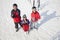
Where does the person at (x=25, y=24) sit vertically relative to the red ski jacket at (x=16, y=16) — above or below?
below

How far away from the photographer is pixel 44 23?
20.4ft

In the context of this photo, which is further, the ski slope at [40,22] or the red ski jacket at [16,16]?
the red ski jacket at [16,16]

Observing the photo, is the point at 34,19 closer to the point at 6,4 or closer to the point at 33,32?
the point at 33,32

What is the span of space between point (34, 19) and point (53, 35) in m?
0.49

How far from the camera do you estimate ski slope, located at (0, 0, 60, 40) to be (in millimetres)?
5859

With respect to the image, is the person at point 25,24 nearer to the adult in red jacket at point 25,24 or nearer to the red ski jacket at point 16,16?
the adult in red jacket at point 25,24

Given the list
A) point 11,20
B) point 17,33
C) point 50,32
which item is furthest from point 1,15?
point 50,32

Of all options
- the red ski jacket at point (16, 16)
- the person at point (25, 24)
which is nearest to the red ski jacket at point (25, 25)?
the person at point (25, 24)

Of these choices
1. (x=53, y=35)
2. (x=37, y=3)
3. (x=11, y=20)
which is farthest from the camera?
(x=37, y=3)

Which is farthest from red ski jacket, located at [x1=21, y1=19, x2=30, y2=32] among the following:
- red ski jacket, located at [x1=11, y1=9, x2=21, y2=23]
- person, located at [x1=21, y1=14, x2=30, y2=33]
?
red ski jacket, located at [x1=11, y1=9, x2=21, y2=23]

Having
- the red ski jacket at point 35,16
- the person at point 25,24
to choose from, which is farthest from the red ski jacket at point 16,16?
the red ski jacket at point 35,16

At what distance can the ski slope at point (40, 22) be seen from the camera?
19.2ft

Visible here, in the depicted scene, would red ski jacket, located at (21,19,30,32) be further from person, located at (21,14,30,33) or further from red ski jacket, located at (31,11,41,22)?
red ski jacket, located at (31,11,41,22)

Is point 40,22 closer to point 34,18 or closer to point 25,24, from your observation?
point 34,18
